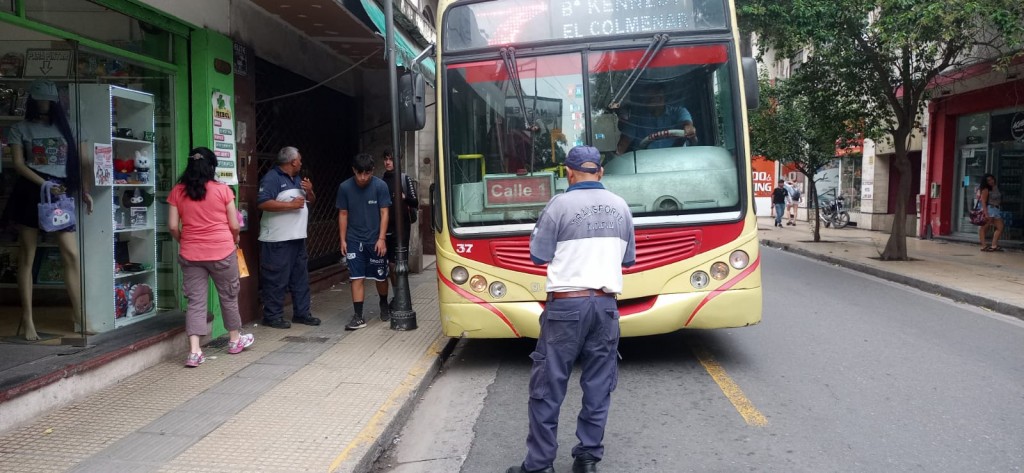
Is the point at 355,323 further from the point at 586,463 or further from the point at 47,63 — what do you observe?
the point at 586,463

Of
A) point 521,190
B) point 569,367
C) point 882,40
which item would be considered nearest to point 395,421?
point 569,367

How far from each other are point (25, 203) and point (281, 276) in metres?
2.35

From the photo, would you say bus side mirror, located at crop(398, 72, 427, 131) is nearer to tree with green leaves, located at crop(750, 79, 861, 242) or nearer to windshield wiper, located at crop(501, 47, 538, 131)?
windshield wiper, located at crop(501, 47, 538, 131)

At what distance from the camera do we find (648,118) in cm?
578

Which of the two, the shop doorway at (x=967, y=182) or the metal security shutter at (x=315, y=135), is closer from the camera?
the metal security shutter at (x=315, y=135)

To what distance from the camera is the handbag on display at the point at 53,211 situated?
558 centimetres

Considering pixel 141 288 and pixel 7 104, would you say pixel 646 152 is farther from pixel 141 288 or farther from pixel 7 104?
pixel 7 104

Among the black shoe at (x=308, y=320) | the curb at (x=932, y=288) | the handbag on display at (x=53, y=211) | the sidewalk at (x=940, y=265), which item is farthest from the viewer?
the sidewalk at (x=940, y=265)

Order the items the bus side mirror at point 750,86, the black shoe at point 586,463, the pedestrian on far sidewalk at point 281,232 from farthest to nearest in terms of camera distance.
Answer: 1. the pedestrian on far sidewalk at point 281,232
2. the bus side mirror at point 750,86
3. the black shoe at point 586,463

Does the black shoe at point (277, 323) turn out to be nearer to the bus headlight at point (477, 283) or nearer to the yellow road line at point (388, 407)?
the yellow road line at point (388, 407)

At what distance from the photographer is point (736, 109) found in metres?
5.73

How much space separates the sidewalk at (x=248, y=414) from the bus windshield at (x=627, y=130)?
1488 millimetres

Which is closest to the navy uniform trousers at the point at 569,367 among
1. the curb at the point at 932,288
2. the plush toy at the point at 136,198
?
the plush toy at the point at 136,198

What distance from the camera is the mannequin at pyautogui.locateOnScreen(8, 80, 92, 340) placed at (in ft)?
18.5
